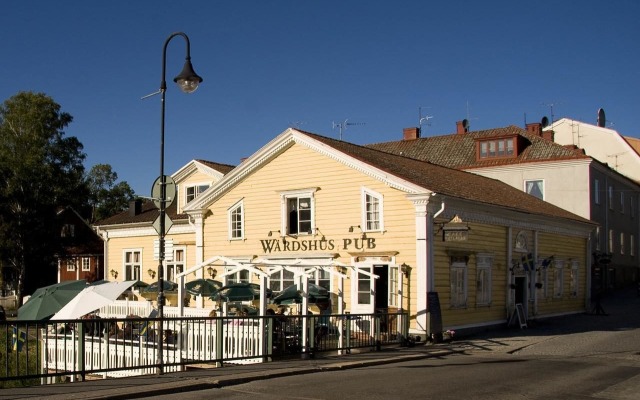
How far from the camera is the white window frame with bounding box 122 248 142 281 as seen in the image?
3542cm

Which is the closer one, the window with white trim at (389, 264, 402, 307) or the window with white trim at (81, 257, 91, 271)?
the window with white trim at (389, 264, 402, 307)

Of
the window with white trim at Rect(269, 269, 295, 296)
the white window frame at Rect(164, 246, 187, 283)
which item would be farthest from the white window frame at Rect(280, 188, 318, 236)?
the white window frame at Rect(164, 246, 187, 283)

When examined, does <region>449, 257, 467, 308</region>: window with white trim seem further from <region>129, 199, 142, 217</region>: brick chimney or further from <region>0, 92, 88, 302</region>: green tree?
<region>0, 92, 88, 302</region>: green tree

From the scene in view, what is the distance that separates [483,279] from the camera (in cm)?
2544

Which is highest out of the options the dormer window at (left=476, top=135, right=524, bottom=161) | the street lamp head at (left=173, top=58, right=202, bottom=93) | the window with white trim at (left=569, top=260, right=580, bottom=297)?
the dormer window at (left=476, top=135, right=524, bottom=161)

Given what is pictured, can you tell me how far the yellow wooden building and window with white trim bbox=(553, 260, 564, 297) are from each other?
0.14 feet

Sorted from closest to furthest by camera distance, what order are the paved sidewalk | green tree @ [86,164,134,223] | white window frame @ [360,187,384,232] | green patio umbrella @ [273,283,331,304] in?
1. the paved sidewalk
2. green patio umbrella @ [273,283,331,304]
3. white window frame @ [360,187,384,232]
4. green tree @ [86,164,134,223]

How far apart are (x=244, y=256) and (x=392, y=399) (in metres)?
15.6

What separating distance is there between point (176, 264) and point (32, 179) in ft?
45.1

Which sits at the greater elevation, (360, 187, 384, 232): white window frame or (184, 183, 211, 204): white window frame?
(184, 183, 211, 204): white window frame

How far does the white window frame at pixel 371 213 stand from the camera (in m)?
23.5

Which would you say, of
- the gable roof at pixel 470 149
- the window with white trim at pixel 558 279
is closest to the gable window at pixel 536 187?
the gable roof at pixel 470 149

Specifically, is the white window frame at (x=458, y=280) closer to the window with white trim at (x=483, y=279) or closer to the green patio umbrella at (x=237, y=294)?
the window with white trim at (x=483, y=279)

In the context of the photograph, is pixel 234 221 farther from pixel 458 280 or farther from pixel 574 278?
pixel 574 278
